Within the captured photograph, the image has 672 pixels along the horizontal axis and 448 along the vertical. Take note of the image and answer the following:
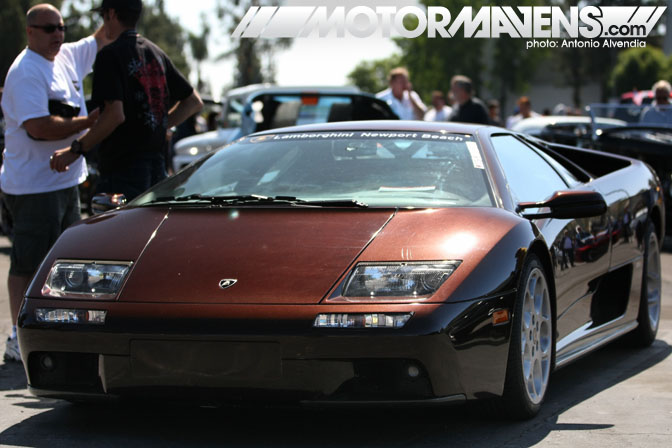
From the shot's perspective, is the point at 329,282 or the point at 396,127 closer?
the point at 329,282

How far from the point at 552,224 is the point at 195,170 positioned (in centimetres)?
158

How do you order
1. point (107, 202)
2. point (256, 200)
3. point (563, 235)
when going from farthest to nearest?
point (107, 202)
point (563, 235)
point (256, 200)

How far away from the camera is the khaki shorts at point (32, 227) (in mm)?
5906

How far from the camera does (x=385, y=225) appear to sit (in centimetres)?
418

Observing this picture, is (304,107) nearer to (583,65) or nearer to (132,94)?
(132,94)

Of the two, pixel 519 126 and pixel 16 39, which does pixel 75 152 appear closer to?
pixel 519 126

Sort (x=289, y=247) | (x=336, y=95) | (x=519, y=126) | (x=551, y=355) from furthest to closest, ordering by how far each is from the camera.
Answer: (x=519, y=126) < (x=336, y=95) < (x=551, y=355) < (x=289, y=247)

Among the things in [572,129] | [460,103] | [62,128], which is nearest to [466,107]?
[460,103]

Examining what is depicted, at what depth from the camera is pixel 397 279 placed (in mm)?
3857

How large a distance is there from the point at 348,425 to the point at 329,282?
2.16 ft

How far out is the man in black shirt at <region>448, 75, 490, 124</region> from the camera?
42.2 feet

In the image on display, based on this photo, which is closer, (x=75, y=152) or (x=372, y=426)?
(x=372, y=426)

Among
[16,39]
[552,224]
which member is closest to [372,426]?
[552,224]

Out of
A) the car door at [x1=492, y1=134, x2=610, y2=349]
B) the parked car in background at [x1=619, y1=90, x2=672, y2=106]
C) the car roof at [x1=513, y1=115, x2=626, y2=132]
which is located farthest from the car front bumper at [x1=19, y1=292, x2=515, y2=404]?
the parked car in background at [x1=619, y1=90, x2=672, y2=106]
